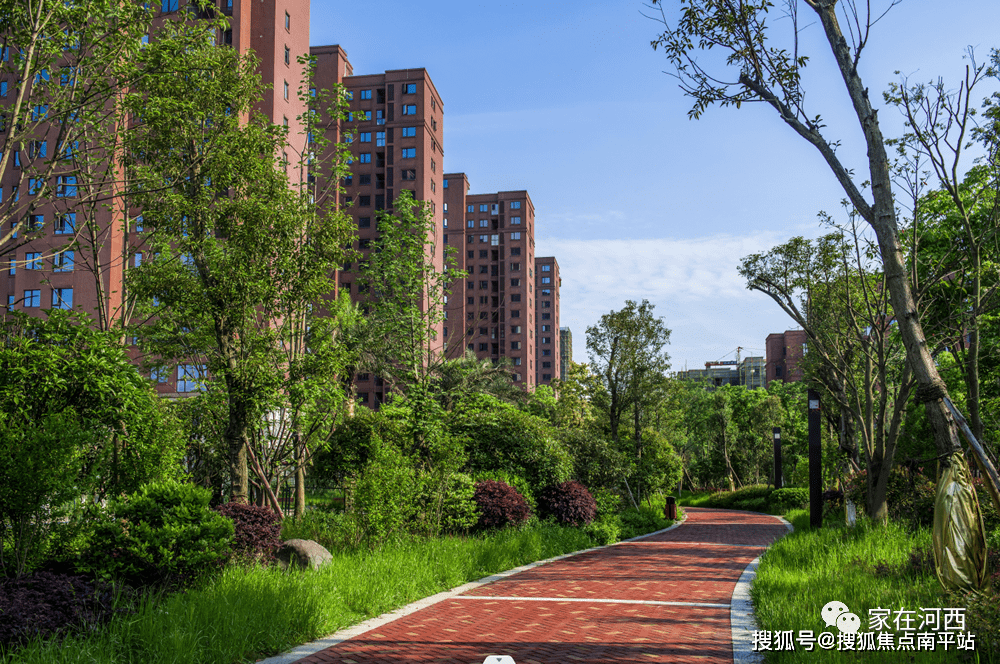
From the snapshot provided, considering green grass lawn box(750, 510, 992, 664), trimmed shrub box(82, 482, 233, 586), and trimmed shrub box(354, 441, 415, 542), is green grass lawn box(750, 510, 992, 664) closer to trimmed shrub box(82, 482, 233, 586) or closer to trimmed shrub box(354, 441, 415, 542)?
trimmed shrub box(354, 441, 415, 542)

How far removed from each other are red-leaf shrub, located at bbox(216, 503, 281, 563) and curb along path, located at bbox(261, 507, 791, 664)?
7.62 ft

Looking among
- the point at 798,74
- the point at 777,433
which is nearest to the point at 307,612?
the point at 798,74

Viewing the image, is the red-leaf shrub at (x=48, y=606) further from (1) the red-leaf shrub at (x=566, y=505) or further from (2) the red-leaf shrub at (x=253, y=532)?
(1) the red-leaf shrub at (x=566, y=505)

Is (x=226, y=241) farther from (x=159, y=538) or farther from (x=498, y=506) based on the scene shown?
(x=498, y=506)

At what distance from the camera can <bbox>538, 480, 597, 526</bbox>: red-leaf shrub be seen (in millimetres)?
17703

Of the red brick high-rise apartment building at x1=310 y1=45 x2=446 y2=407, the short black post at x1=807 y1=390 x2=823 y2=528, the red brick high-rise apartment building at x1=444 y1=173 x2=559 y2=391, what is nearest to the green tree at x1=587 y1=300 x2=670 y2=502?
the short black post at x1=807 y1=390 x2=823 y2=528

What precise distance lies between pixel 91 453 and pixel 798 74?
8714 mm

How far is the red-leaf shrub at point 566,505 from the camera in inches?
697

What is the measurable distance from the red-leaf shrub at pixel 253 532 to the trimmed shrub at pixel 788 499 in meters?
25.1

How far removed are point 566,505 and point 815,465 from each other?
233 inches

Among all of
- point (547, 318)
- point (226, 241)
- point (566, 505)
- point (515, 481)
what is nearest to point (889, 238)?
point (226, 241)

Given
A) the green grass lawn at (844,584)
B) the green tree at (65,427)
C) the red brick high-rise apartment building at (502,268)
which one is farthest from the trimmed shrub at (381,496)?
the red brick high-rise apartment building at (502,268)

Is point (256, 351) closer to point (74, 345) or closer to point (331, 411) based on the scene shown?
point (331, 411)

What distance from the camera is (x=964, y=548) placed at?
18.4 ft
